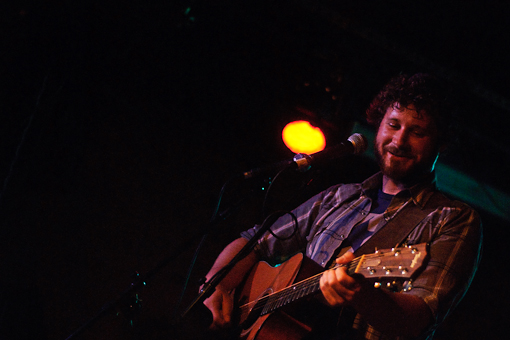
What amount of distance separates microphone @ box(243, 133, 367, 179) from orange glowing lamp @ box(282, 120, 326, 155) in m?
1.35

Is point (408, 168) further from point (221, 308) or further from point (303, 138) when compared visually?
point (221, 308)

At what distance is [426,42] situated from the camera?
376 cm

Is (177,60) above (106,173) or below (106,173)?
above

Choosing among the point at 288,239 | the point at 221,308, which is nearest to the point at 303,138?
the point at 288,239

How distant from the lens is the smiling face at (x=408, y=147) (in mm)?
2338

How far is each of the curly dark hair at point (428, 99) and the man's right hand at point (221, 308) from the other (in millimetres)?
1755

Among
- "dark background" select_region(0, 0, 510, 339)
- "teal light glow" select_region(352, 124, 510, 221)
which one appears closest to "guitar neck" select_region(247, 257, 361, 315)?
"dark background" select_region(0, 0, 510, 339)

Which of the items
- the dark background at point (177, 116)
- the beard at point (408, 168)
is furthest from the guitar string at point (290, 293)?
the dark background at point (177, 116)

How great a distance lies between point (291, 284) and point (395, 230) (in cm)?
67

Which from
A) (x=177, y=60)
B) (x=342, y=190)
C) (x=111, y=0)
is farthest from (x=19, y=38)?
(x=342, y=190)

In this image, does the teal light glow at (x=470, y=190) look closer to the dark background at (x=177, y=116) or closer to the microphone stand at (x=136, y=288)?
the dark background at (x=177, y=116)

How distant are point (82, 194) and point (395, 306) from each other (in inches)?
123

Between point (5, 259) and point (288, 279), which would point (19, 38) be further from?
point (288, 279)

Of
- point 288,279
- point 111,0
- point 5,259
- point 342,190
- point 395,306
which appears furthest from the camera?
point 111,0
